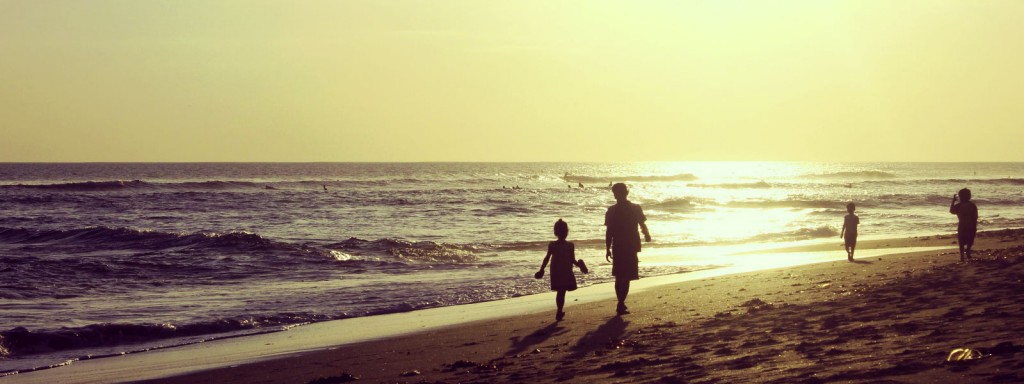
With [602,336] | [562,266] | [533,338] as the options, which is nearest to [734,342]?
[602,336]

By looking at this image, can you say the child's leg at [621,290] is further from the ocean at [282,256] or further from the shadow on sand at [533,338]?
the ocean at [282,256]

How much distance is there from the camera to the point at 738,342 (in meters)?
7.56

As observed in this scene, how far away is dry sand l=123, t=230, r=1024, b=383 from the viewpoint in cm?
601

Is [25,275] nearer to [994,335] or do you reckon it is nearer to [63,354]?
[63,354]

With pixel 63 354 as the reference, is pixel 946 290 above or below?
above

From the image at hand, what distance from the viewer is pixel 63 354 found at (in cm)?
1012

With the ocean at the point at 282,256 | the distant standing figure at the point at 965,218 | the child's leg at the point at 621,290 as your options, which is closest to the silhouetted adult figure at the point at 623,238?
the child's leg at the point at 621,290

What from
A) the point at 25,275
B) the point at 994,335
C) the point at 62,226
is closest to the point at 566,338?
the point at 994,335

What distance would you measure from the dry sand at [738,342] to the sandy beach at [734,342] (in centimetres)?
1

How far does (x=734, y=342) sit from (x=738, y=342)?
4 cm

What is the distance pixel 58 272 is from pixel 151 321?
6775 millimetres

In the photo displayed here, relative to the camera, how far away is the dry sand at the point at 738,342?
6008 millimetres

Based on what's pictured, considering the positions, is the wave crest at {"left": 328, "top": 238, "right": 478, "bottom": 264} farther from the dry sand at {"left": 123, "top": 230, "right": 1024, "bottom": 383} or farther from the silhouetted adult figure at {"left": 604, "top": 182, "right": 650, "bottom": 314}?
the silhouetted adult figure at {"left": 604, "top": 182, "right": 650, "bottom": 314}

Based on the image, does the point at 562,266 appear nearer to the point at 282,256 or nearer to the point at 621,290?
the point at 621,290
